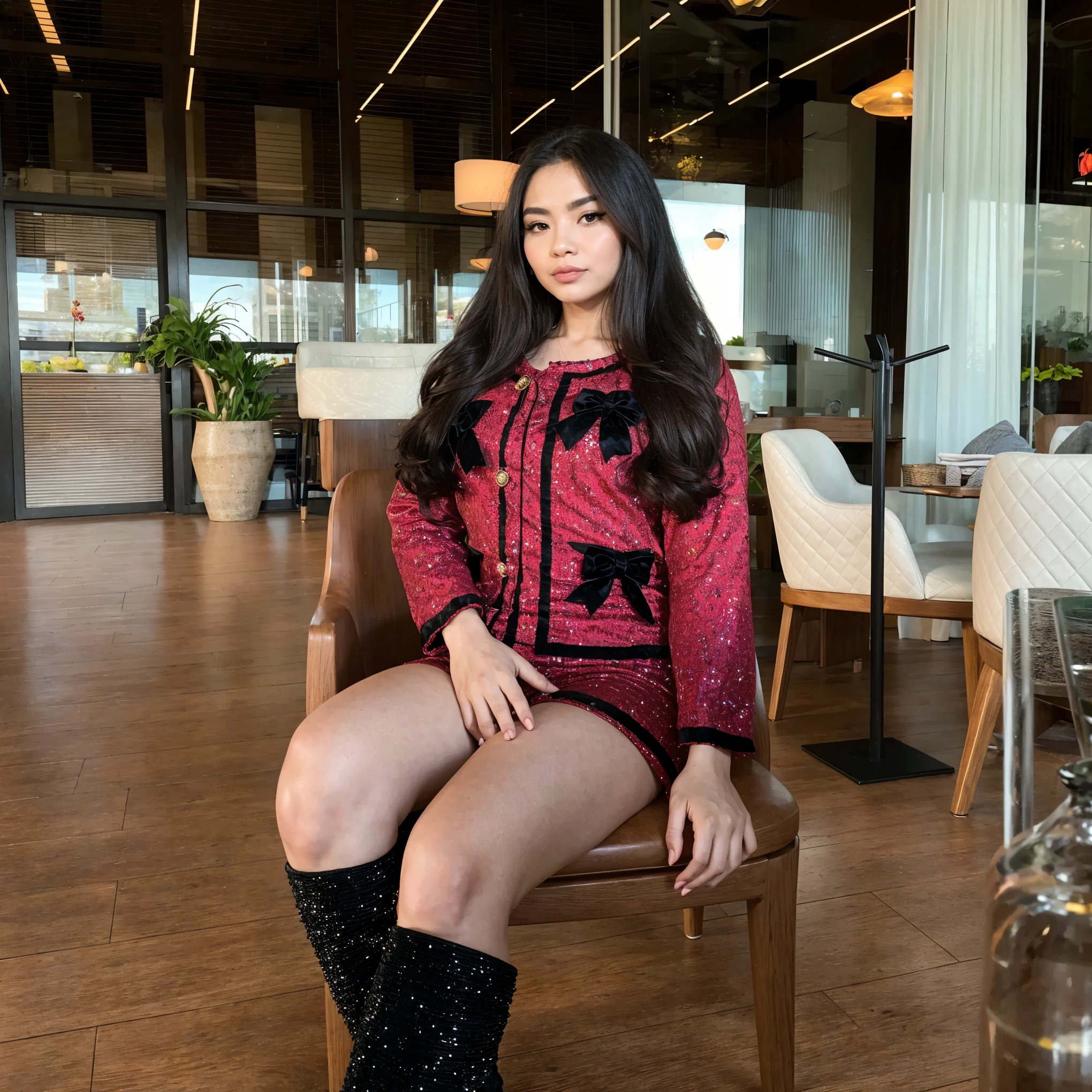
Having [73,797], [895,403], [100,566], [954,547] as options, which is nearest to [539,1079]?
[73,797]

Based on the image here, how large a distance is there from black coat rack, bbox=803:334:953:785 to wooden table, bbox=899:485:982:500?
0.75 ft

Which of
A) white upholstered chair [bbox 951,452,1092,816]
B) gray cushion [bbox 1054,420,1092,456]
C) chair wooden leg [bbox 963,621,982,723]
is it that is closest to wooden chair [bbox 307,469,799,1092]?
white upholstered chair [bbox 951,452,1092,816]

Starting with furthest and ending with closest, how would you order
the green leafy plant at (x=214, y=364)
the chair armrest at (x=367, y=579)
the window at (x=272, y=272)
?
the window at (x=272, y=272) → the green leafy plant at (x=214, y=364) → the chair armrest at (x=367, y=579)

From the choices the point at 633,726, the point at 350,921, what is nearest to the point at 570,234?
the point at 633,726

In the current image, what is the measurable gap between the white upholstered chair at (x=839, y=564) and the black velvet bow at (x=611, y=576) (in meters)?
1.42

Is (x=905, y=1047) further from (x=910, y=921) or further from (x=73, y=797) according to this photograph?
(x=73, y=797)

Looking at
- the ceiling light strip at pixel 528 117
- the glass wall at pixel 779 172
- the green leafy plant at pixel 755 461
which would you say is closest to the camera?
the green leafy plant at pixel 755 461

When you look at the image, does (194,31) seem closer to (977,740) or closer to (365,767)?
(977,740)

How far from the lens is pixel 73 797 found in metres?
2.22

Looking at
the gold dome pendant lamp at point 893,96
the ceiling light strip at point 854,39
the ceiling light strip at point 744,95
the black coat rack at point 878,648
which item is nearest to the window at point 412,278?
the ceiling light strip at point 744,95

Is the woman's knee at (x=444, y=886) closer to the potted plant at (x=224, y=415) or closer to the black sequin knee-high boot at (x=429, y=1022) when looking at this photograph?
the black sequin knee-high boot at (x=429, y=1022)

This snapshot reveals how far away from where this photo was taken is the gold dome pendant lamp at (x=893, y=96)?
4562 millimetres

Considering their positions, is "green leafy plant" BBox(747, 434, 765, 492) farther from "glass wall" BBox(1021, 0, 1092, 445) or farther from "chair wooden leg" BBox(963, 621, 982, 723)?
"chair wooden leg" BBox(963, 621, 982, 723)

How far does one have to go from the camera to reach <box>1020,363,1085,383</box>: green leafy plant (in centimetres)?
447
